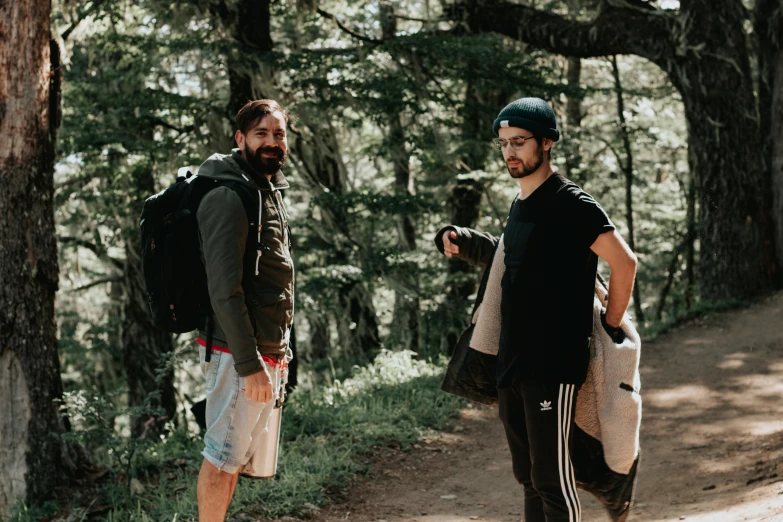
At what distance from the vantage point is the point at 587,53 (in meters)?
11.1

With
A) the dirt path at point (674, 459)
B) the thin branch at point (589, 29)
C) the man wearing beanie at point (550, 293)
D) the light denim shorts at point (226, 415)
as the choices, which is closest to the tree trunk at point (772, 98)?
the thin branch at point (589, 29)

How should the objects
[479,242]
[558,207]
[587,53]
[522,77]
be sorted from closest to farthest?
[558,207], [479,242], [522,77], [587,53]

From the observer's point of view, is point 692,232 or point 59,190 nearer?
point 692,232

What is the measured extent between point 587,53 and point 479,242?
8.49 meters

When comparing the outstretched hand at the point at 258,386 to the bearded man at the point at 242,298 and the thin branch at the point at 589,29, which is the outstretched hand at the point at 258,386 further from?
the thin branch at the point at 589,29

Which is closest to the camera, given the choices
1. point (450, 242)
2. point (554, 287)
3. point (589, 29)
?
point (554, 287)

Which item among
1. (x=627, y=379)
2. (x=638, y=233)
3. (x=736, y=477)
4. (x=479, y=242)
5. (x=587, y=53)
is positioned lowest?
(x=736, y=477)

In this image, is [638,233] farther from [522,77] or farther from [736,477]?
[736,477]

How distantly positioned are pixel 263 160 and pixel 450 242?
0.93 meters

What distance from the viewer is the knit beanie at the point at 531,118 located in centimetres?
304

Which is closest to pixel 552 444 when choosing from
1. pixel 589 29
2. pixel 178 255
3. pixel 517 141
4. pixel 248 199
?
pixel 517 141

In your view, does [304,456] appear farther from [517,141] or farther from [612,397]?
[517,141]

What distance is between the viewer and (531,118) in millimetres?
3043

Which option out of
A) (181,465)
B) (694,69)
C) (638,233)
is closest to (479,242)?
(181,465)
